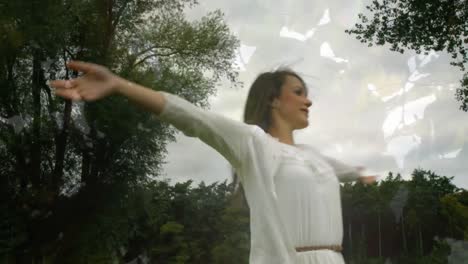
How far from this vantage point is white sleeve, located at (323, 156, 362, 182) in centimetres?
191

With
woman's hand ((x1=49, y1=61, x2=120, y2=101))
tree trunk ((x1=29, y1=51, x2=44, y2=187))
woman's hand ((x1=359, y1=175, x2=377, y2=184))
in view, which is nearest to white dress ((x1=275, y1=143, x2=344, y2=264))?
woman's hand ((x1=359, y1=175, x2=377, y2=184))

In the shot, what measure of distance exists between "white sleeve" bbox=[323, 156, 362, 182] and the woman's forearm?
2.08 ft

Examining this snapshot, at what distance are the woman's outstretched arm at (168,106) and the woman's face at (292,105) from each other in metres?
0.22

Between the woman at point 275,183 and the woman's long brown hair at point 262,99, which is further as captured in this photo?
the woman's long brown hair at point 262,99

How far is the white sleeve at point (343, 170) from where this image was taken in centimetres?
191

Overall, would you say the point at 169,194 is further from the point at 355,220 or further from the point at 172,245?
the point at 355,220

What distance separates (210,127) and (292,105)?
0.35 metres

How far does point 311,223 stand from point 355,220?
12337 mm

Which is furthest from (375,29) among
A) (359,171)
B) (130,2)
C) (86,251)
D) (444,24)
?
(359,171)

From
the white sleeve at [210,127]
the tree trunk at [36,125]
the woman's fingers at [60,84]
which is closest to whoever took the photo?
the woman's fingers at [60,84]

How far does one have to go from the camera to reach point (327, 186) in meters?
1.69

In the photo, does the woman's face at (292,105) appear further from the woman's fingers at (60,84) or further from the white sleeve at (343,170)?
the woman's fingers at (60,84)

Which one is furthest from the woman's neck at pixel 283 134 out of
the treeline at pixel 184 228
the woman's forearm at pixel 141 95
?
the treeline at pixel 184 228

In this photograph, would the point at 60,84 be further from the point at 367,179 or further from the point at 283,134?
the point at 367,179
